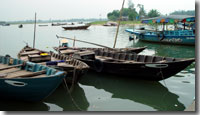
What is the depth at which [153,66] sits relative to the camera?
8930 mm

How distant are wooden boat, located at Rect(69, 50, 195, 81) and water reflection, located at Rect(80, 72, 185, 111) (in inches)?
13.8

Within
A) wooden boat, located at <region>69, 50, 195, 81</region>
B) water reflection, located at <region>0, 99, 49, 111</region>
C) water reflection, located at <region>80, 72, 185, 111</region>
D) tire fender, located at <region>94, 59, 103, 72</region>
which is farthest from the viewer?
tire fender, located at <region>94, 59, 103, 72</region>

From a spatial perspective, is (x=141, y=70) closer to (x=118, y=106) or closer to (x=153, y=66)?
(x=153, y=66)

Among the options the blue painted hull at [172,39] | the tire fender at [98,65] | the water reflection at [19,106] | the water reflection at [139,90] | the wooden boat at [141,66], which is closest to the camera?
the water reflection at [19,106]

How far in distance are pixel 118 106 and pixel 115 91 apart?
5.13ft

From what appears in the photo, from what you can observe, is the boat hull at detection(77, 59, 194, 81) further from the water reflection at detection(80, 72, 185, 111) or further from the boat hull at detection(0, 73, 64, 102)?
the boat hull at detection(0, 73, 64, 102)

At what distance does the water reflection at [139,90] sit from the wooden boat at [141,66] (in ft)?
1.15

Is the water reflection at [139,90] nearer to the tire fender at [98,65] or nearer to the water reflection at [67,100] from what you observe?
the tire fender at [98,65]

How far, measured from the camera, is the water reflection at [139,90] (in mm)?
7744

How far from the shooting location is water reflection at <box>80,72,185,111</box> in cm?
774

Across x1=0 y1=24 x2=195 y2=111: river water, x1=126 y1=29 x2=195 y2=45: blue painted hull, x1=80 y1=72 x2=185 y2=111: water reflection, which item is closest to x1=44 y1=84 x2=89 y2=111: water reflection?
x1=0 y1=24 x2=195 y2=111: river water

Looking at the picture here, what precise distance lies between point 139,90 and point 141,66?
110cm

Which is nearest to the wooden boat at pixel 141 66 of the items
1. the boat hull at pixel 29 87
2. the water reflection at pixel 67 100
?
the water reflection at pixel 67 100

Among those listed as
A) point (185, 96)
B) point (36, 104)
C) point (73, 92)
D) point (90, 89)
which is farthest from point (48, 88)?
point (185, 96)
